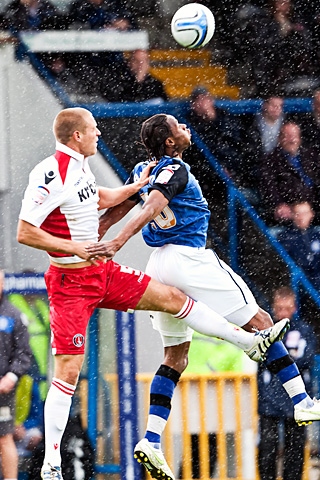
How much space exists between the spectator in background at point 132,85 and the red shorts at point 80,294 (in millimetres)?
4371

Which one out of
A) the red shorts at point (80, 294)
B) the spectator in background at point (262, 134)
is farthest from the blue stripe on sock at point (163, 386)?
the spectator in background at point (262, 134)

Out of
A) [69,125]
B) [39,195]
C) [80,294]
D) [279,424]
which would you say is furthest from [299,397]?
[279,424]

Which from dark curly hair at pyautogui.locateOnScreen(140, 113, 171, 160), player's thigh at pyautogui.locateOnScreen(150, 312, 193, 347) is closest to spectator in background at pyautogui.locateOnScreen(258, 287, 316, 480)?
player's thigh at pyautogui.locateOnScreen(150, 312, 193, 347)

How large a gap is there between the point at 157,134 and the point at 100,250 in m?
0.86

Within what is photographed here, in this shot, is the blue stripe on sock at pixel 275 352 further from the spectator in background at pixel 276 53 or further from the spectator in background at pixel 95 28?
the spectator in background at pixel 276 53

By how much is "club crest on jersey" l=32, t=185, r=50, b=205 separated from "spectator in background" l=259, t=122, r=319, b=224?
475 cm

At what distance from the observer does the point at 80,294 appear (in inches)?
273

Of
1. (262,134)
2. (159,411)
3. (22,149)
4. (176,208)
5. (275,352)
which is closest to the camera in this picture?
(176,208)

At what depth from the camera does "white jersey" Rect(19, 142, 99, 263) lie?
6.80 m

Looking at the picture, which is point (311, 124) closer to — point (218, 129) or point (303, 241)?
point (218, 129)

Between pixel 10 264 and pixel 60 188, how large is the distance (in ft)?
12.9

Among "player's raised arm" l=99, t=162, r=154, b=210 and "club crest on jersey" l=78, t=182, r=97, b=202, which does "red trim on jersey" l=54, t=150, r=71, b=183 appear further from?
"player's raised arm" l=99, t=162, r=154, b=210

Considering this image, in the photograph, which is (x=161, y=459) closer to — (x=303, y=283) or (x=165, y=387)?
(x=165, y=387)

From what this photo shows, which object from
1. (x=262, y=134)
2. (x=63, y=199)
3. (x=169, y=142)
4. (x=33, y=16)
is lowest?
(x=63, y=199)
